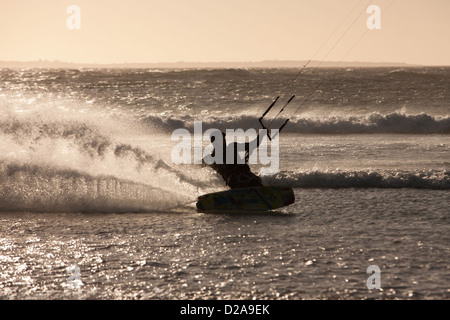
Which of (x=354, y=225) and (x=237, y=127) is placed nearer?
(x=354, y=225)

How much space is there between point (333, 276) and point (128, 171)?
8.55 metres

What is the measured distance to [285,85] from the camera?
195ft

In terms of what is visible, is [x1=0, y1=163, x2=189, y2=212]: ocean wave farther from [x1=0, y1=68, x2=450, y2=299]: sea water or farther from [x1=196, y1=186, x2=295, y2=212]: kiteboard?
[x1=196, y1=186, x2=295, y2=212]: kiteboard

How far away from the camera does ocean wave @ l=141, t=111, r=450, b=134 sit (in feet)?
111

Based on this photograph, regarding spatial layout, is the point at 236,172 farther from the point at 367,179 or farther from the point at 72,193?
the point at 367,179

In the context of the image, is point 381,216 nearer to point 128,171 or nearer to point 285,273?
point 285,273

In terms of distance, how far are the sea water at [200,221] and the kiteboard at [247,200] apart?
35 cm

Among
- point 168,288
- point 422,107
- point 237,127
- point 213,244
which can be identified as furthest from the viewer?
point 422,107

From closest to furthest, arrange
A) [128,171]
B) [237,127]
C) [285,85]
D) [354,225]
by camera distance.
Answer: [354,225]
[128,171]
[237,127]
[285,85]

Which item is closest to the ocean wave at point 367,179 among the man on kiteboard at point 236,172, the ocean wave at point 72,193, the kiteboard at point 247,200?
the man on kiteboard at point 236,172

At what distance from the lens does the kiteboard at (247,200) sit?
1515 cm

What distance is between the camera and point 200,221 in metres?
14.0

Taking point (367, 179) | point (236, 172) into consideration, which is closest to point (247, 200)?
point (236, 172)
